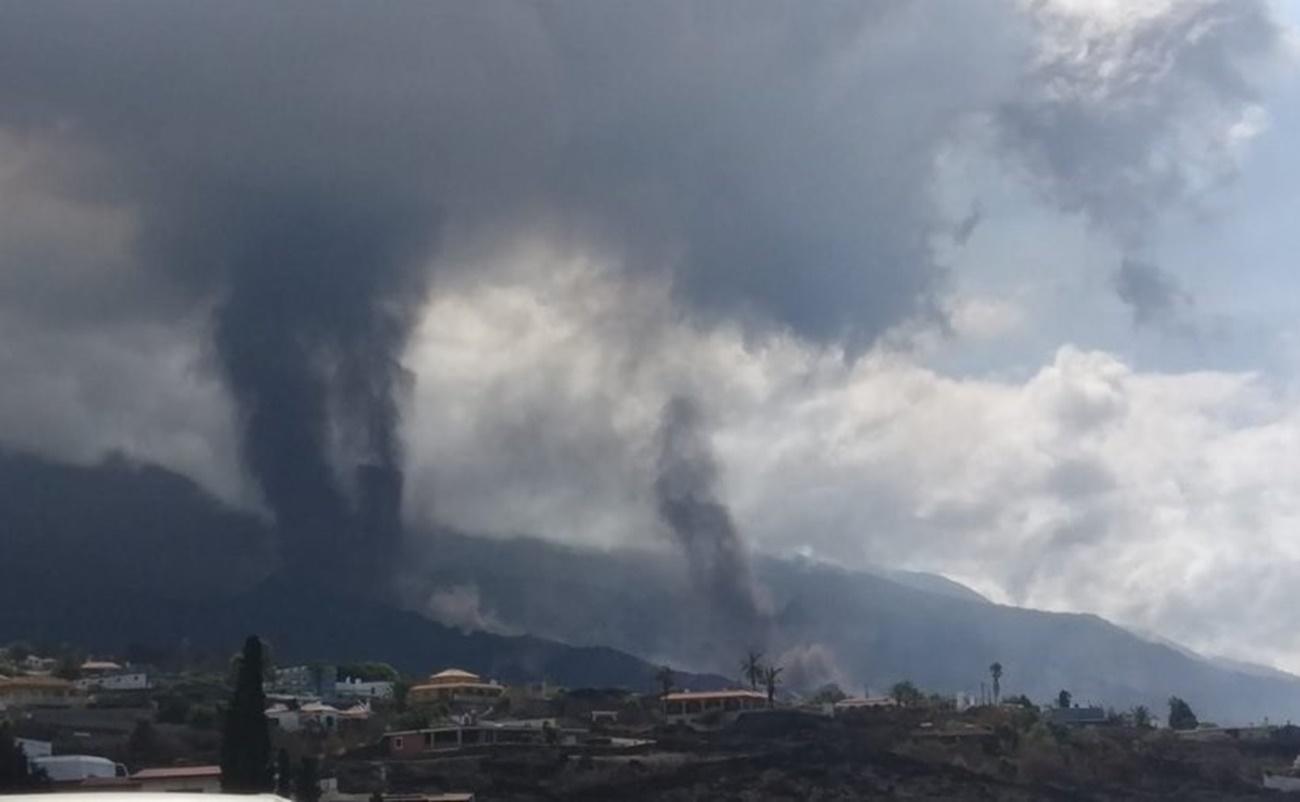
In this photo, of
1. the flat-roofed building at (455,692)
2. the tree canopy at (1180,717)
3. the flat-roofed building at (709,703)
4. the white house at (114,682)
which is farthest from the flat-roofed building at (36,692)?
the tree canopy at (1180,717)

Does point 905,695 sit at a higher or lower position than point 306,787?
higher

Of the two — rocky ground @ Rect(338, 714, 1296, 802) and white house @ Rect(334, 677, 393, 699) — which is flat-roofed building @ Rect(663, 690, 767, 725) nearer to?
rocky ground @ Rect(338, 714, 1296, 802)

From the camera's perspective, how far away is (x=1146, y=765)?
11538 cm

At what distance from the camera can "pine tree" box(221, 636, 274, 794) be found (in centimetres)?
6259

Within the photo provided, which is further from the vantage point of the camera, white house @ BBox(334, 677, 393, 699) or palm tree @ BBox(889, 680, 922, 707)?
white house @ BBox(334, 677, 393, 699)

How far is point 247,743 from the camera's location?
64.6m

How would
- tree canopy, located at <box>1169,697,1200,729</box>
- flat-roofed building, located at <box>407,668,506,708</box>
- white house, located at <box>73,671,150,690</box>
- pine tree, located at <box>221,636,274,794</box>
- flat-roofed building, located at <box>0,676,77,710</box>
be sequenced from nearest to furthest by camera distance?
pine tree, located at <box>221,636,274,794</box> → flat-roofed building, located at <box>0,676,77,710</box> → flat-roofed building, located at <box>407,668,506,708</box> → white house, located at <box>73,671,150,690</box> → tree canopy, located at <box>1169,697,1200,729</box>

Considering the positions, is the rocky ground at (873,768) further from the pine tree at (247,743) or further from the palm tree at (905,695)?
the palm tree at (905,695)

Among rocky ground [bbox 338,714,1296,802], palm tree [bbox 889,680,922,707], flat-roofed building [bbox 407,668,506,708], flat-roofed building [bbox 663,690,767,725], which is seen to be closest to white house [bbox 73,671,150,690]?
flat-roofed building [bbox 407,668,506,708]

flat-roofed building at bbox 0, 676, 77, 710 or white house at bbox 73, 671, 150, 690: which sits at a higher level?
white house at bbox 73, 671, 150, 690

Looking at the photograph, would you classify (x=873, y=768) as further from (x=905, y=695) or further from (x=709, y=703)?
(x=905, y=695)

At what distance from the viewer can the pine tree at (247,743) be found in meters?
62.6

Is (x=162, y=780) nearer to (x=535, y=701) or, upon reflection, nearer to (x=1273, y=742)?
(x=535, y=701)

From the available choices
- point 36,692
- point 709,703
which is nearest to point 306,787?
point 36,692
